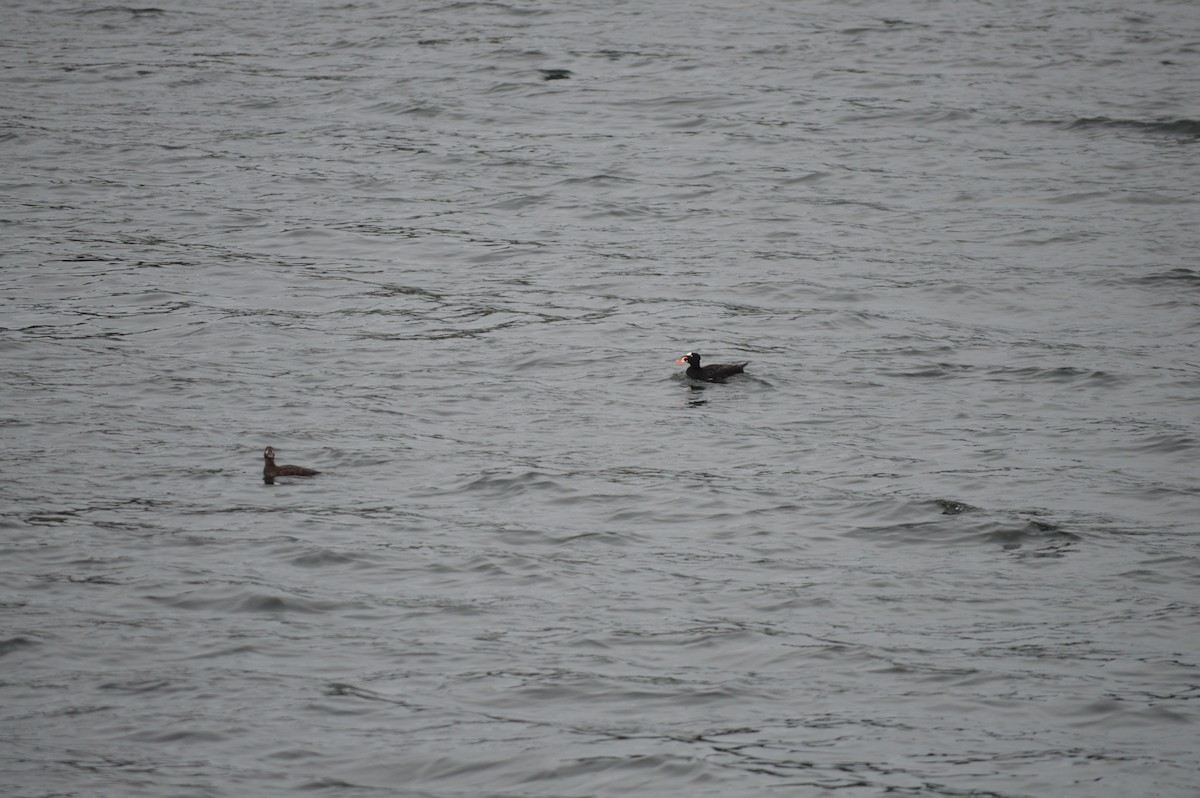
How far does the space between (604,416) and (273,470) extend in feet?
13.3

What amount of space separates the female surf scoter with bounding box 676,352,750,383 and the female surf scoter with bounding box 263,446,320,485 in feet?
16.4

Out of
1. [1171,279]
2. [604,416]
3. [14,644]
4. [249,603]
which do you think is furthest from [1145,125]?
[14,644]

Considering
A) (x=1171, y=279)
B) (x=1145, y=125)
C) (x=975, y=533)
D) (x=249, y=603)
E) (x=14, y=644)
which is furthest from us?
(x=1145, y=125)

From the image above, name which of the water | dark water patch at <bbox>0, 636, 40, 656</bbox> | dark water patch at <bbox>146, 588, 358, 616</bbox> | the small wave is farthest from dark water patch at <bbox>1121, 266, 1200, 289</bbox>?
dark water patch at <bbox>0, 636, 40, 656</bbox>

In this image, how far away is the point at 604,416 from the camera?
17.5 meters

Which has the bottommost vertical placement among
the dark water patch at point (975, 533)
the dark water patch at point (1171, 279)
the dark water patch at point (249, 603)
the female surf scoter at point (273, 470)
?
the dark water patch at point (249, 603)

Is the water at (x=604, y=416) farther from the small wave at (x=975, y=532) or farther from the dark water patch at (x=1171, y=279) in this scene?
the dark water patch at (x=1171, y=279)

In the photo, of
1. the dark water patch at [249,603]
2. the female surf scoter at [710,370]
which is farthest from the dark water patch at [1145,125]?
the dark water patch at [249,603]

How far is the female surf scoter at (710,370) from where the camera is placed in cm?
1819

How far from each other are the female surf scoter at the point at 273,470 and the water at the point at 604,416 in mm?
217

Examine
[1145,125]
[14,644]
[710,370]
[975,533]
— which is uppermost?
[1145,125]

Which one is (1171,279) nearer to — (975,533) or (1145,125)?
(1145,125)

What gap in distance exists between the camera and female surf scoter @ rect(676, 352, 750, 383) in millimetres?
Answer: 18188

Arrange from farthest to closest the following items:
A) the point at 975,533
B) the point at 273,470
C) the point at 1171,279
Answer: the point at 1171,279, the point at 273,470, the point at 975,533
